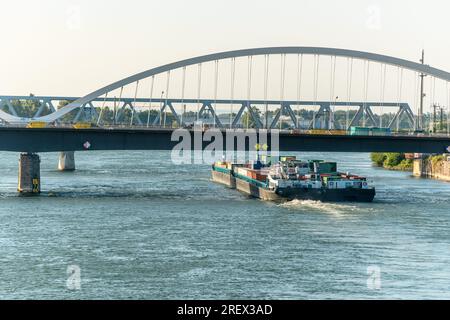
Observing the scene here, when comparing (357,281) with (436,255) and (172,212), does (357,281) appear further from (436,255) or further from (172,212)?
(172,212)

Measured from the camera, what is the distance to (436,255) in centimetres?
4778

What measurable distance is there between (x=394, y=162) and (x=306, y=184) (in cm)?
7012

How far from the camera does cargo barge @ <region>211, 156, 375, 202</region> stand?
3172 inches

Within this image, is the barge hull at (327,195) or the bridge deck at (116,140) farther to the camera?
the bridge deck at (116,140)

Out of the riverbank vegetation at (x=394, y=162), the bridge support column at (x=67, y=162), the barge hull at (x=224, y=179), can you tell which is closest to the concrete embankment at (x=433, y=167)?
the riverbank vegetation at (x=394, y=162)

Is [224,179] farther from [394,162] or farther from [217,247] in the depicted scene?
[217,247]

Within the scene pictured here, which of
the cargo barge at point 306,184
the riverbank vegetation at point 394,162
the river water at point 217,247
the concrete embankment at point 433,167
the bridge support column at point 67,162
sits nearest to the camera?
the river water at point 217,247

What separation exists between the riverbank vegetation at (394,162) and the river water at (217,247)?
6054cm

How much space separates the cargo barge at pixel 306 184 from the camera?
80562 millimetres

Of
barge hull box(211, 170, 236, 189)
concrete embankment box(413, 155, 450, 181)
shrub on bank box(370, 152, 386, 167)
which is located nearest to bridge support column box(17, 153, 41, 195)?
barge hull box(211, 170, 236, 189)

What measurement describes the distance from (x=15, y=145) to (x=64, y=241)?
34346 millimetres

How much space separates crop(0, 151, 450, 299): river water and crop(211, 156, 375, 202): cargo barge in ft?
6.01

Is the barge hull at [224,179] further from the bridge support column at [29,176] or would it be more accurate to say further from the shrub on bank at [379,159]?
the shrub on bank at [379,159]
